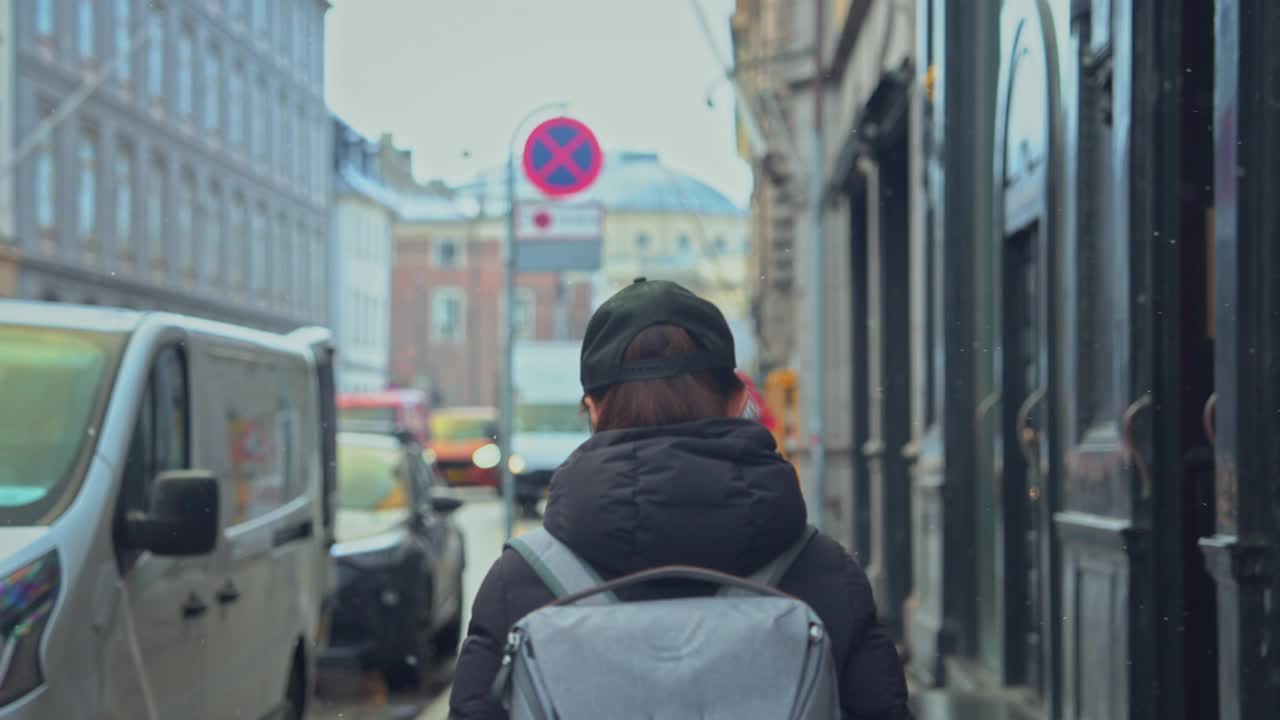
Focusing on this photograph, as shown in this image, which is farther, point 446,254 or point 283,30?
point 446,254

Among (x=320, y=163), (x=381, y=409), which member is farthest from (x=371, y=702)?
(x=320, y=163)

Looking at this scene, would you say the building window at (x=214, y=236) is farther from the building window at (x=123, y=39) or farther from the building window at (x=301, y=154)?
the building window at (x=301, y=154)

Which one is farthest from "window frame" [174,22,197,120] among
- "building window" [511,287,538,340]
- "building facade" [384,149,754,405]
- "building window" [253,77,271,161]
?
"building window" [511,287,538,340]

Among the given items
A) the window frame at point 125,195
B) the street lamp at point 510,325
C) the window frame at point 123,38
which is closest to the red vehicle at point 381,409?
the window frame at point 125,195

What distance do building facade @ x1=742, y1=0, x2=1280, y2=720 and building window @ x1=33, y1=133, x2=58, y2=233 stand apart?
27.3 m

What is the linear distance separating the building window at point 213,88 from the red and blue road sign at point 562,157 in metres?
35.1

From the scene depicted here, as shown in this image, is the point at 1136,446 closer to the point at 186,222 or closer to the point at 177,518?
the point at 177,518

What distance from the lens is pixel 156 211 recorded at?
45188 millimetres

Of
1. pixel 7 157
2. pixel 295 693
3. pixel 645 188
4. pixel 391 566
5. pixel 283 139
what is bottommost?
pixel 295 693

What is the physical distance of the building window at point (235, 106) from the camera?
50.4 metres

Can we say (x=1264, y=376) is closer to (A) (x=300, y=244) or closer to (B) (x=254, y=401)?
(B) (x=254, y=401)

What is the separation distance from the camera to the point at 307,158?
59625mm

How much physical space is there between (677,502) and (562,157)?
12015 mm

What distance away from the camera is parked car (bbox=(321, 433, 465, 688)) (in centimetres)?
1185
